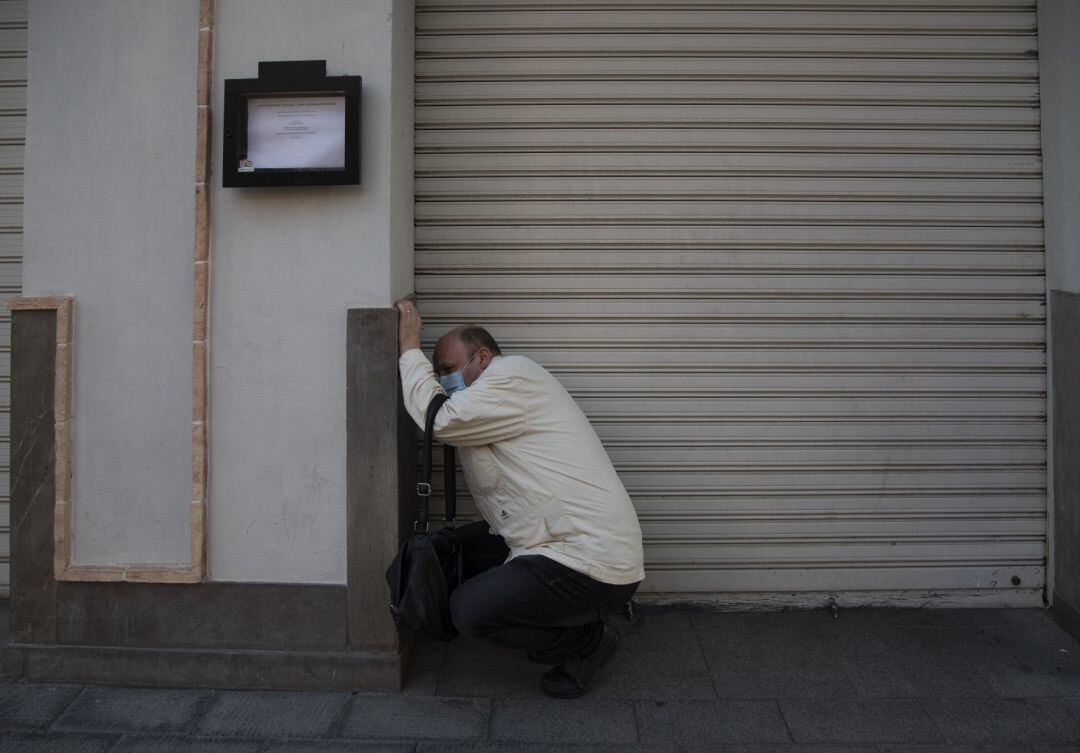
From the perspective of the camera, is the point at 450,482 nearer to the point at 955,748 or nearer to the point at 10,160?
the point at 955,748

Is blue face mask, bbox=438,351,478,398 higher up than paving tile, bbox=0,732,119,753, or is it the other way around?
blue face mask, bbox=438,351,478,398

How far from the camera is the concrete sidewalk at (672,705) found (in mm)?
3426

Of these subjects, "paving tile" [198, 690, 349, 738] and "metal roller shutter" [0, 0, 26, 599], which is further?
"metal roller shutter" [0, 0, 26, 599]

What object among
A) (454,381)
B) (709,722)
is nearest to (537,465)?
(454,381)

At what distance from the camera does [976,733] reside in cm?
347

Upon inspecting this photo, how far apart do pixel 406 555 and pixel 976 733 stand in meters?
2.44

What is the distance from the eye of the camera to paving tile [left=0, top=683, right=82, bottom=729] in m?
3.55

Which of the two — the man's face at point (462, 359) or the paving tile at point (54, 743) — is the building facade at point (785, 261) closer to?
the man's face at point (462, 359)

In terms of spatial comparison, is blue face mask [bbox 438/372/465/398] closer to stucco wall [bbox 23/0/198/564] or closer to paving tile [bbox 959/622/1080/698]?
stucco wall [bbox 23/0/198/564]

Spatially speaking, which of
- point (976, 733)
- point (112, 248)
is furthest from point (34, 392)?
point (976, 733)

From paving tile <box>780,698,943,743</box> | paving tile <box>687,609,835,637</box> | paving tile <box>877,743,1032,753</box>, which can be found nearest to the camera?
paving tile <box>877,743,1032,753</box>

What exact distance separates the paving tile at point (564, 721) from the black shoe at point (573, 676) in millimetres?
38

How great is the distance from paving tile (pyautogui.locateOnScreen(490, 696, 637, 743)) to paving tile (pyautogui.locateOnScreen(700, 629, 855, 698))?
0.52m

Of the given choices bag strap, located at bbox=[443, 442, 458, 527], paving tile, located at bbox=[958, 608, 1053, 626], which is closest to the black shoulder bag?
bag strap, located at bbox=[443, 442, 458, 527]
